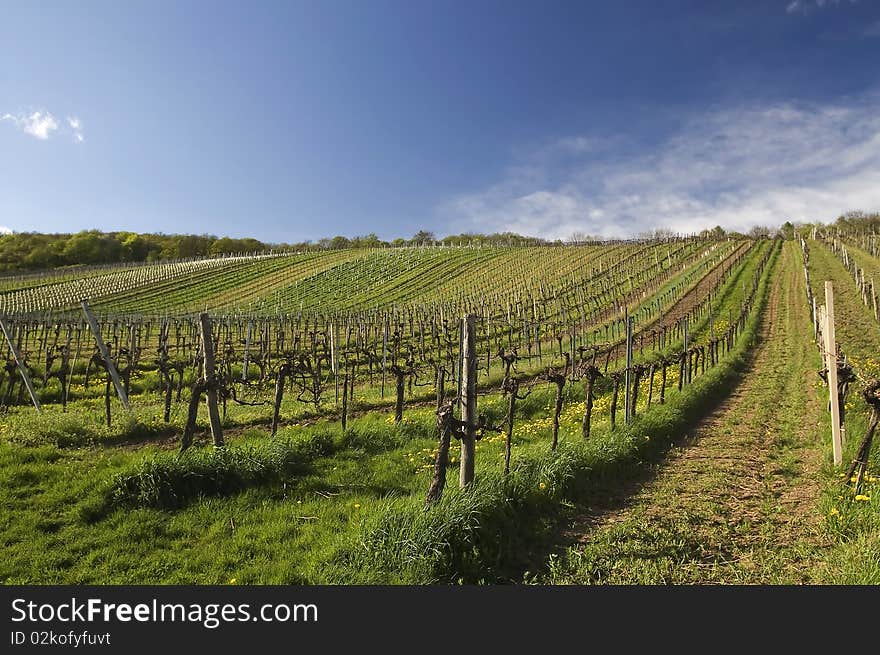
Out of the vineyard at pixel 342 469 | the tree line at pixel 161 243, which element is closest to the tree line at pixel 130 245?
the tree line at pixel 161 243

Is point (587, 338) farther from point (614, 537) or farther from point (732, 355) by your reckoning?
point (614, 537)

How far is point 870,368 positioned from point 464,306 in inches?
1351

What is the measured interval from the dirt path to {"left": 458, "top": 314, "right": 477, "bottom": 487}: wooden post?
1383 millimetres

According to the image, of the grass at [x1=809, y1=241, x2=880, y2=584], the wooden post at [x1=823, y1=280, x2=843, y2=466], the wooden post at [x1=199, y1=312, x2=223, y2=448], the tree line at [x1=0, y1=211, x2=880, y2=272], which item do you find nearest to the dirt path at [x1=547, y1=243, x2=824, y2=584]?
the grass at [x1=809, y1=241, x2=880, y2=584]

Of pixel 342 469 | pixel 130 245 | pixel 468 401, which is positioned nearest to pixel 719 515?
pixel 468 401

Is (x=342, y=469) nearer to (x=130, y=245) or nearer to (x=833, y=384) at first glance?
(x=833, y=384)

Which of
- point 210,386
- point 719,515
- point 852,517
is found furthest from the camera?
point 210,386

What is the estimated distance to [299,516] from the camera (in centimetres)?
584

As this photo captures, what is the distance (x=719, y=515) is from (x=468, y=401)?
3.45 meters

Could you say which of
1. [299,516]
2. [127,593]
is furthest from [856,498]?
[127,593]

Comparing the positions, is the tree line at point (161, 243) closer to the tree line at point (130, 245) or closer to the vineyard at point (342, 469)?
the tree line at point (130, 245)

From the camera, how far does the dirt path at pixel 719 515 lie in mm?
4746

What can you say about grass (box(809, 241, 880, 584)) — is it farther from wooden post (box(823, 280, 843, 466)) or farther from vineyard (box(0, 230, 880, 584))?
wooden post (box(823, 280, 843, 466))

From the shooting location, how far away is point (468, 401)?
6.05m
